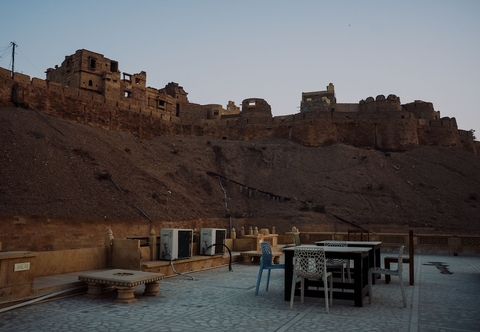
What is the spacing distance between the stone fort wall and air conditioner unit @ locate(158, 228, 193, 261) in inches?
998

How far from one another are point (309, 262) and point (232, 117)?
134ft

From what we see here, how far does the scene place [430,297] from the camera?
8.44 m

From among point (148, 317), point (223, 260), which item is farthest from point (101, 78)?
point (148, 317)

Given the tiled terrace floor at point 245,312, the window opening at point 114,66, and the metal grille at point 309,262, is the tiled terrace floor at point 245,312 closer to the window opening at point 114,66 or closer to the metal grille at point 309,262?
the metal grille at point 309,262

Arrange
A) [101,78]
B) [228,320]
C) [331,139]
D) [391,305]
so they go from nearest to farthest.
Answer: [228,320] → [391,305] → [101,78] → [331,139]

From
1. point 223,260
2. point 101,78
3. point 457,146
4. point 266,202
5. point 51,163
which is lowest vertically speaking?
point 223,260

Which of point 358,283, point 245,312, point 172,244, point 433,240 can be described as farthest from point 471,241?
point 245,312

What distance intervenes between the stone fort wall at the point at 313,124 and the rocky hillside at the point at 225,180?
67.0 inches

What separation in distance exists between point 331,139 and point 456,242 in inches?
959

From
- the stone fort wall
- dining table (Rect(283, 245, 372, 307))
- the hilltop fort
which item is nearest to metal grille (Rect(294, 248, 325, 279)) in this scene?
dining table (Rect(283, 245, 372, 307))

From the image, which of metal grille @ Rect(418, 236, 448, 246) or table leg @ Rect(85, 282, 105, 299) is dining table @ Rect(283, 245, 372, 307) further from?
metal grille @ Rect(418, 236, 448, 246)

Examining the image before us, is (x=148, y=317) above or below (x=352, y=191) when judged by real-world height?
below

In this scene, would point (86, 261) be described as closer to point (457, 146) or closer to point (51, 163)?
point (51, 163)

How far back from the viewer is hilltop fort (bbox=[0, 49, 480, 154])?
123 feet
